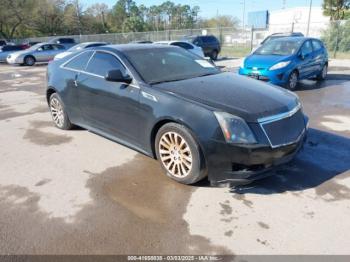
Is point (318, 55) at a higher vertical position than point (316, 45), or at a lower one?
→ lower

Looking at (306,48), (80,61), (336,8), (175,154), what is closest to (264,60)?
(306,48)

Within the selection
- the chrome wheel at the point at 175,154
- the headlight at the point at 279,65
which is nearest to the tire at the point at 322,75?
the headlight at the point at 279,65

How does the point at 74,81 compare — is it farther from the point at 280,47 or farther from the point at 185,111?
the point at 280,47

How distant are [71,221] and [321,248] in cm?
230

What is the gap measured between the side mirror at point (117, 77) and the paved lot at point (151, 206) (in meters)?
1.12

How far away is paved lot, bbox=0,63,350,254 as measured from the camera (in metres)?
3.01

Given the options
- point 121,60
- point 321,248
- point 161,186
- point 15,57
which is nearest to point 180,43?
point 15,57

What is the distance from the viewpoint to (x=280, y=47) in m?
10.3

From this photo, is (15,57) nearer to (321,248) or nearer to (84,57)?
(84,57)

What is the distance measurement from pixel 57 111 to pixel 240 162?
3.96 m

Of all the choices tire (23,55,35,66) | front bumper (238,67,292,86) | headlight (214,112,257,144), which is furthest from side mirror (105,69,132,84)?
tire (23,55,35,66)

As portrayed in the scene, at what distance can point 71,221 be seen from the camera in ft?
11.1

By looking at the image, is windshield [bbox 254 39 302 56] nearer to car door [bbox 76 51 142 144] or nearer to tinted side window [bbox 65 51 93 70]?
tinted side window [bbox 65 51 93 70]

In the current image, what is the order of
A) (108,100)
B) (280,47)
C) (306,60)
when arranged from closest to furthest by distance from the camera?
(108,100)
(306,60)
(280,47)
